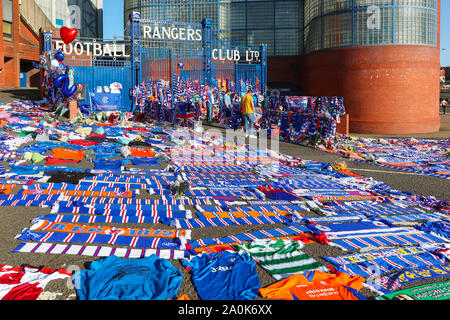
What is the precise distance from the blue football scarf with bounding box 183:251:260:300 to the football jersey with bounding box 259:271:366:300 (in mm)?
185

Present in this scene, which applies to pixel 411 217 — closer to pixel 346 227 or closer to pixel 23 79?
pixel 346 227

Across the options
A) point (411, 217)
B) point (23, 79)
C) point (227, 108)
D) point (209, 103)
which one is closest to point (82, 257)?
point (411, 217)

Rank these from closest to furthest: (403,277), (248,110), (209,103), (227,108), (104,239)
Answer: (403,277), (104,239), (248,110), (227,108), (209,103)

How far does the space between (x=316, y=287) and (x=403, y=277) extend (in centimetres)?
97

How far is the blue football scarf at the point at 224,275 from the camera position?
3.63m

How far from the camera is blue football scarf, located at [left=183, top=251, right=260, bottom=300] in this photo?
363 cm

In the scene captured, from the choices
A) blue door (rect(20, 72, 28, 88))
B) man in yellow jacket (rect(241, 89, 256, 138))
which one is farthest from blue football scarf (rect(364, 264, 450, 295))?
blue door (rect(20, 72, 28, 88))

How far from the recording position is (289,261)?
437 cm

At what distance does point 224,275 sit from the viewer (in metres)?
3.95

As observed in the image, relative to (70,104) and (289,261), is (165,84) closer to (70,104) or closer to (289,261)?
(70,104)

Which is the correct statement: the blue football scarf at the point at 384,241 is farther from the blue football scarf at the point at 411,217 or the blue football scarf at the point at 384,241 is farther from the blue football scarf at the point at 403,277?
the blue football scarf at the point at 403,277

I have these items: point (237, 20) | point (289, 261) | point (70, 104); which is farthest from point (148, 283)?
point (237, 20)

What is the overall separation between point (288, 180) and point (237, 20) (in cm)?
2076

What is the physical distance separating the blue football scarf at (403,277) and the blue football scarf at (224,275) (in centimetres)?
110
